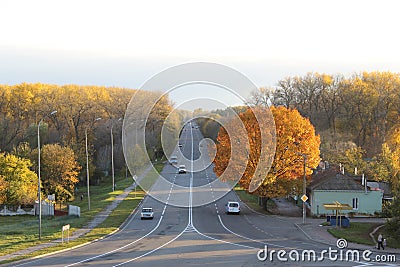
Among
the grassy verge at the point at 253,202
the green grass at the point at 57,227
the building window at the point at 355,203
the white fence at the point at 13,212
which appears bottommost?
the white fence at the point at 13,212

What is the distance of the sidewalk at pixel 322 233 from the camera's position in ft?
104

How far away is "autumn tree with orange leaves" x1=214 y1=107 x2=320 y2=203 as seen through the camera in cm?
4356

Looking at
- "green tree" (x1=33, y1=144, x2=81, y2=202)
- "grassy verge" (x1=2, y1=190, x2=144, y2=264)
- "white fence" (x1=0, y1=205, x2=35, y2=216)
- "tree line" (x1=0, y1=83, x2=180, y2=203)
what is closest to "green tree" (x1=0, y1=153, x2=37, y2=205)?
"white fence" (x1=0, y1=205, x2=35, y2=216)

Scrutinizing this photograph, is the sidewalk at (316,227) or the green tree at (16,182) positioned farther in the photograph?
the green tree at (16,182)

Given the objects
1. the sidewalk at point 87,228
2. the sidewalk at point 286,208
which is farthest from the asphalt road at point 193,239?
the sidewalk at point 286,208

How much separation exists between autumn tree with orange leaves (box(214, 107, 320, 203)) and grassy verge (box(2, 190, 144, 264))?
9.73 metres

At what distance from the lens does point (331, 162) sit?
213ft

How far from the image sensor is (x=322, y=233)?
3684 centimetres

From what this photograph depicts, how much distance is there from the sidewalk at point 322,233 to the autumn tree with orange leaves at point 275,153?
435cm

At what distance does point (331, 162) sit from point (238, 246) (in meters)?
38.0

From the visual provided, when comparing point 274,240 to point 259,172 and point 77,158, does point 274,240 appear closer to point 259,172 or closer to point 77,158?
point 259,172

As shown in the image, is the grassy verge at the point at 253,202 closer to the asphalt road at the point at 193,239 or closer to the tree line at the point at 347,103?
the asphalt road at the point at 193,239

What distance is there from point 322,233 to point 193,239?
10.2 metres

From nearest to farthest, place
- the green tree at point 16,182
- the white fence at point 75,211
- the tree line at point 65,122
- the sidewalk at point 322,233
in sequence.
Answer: the sidewalk at point 322,233
the white fence at point 75,211
the green tree at point 16,182
the tree line at point 65,122
